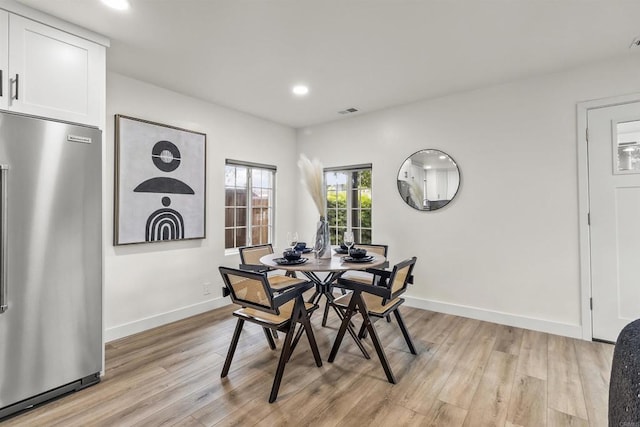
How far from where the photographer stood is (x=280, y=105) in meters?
3.95

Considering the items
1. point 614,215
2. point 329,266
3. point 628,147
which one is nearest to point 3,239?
point 329,266

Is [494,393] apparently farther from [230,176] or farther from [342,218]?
[230,176]

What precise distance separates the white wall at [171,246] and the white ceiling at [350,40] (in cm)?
24

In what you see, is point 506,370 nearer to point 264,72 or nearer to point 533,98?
point 533,98

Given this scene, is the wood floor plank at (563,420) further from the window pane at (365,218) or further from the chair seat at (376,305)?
the window pane at (365,218)

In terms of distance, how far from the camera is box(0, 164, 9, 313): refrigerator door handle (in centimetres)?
180

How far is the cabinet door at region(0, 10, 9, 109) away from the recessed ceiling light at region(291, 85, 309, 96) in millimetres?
2230

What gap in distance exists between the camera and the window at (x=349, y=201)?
4430 millimetres

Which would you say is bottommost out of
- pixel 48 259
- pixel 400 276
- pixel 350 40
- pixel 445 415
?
pixel 445 415

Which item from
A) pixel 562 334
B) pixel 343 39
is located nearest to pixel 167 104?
pixel 343 39

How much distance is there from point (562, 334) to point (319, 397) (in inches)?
100

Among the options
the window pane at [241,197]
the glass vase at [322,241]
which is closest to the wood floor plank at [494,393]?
the glass vase at [322,241]

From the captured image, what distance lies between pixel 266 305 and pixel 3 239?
5.19 ft

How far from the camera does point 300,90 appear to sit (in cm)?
346
